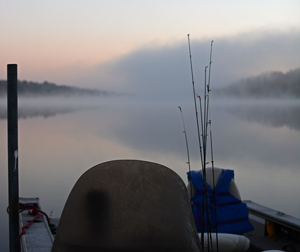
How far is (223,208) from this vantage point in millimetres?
3447

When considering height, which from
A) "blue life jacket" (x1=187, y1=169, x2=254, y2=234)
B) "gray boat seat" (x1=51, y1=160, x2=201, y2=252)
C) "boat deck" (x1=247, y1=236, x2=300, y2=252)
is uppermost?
"gray boat seat" (x1=51, y1=160, x2=201, y2=252)

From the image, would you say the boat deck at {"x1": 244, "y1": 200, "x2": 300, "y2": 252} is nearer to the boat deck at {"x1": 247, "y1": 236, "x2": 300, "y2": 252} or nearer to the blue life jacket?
the boat deck at {"x1": 247, "y1": 236, "x2": 300, "y2": 252}

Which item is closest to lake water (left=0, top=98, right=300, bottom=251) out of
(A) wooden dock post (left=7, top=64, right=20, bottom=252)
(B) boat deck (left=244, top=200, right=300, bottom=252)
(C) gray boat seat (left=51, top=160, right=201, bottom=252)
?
(A) wooden dock post (left=7, top=64, right=20, bottom=252)

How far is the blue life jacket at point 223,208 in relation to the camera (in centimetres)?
336

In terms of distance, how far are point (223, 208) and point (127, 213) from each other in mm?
2273

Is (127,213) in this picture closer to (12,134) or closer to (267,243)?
(12,134)

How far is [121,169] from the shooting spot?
1461 millimetres

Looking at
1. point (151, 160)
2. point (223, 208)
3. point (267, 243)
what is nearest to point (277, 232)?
point (267, 243)

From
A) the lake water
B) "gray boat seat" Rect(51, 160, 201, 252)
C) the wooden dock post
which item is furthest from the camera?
the lake water

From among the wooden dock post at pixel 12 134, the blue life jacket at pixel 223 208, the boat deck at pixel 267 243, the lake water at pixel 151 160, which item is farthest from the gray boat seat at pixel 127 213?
the lake water at pixel 151 160

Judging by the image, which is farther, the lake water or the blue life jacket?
the lake water

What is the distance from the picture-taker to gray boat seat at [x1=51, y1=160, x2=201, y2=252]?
4.46ft

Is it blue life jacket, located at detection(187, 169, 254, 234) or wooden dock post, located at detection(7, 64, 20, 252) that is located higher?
wooden dock post, located at detection(7, 64, 20, 252)

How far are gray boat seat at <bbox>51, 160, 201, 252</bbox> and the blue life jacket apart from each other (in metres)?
2.00
